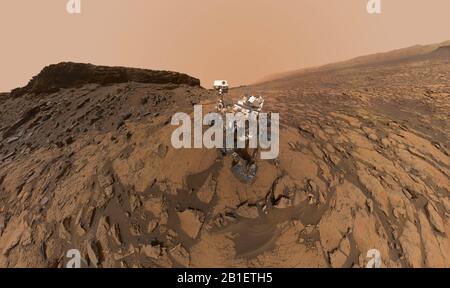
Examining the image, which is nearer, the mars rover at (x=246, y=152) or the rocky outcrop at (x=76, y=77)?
the mars rover at (x=246, y=152)

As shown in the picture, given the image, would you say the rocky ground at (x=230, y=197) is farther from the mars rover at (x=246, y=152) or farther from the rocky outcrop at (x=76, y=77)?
the rocky outcrop at (x=76, y=77)

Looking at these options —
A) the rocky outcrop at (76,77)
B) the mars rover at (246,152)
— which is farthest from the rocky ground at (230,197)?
the rocky outcrop at (76,77)

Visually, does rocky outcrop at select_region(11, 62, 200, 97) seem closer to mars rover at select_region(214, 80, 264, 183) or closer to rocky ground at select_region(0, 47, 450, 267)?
rocky ground at select_region(0, 47, 450, 267)

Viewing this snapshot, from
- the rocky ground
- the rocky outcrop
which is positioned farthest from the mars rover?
the rocky outcrop

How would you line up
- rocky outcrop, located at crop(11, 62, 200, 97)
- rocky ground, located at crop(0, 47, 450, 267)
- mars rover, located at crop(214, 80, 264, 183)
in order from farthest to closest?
rocky outcrop, located at crop(11, 62, 200, 97) < mars rover, located at crop(214, 80, 264, 183) < rocky ground, located at crop(0, 47, 450, 267)

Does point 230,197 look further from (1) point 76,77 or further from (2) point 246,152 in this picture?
Answer: (1) point 76,77
